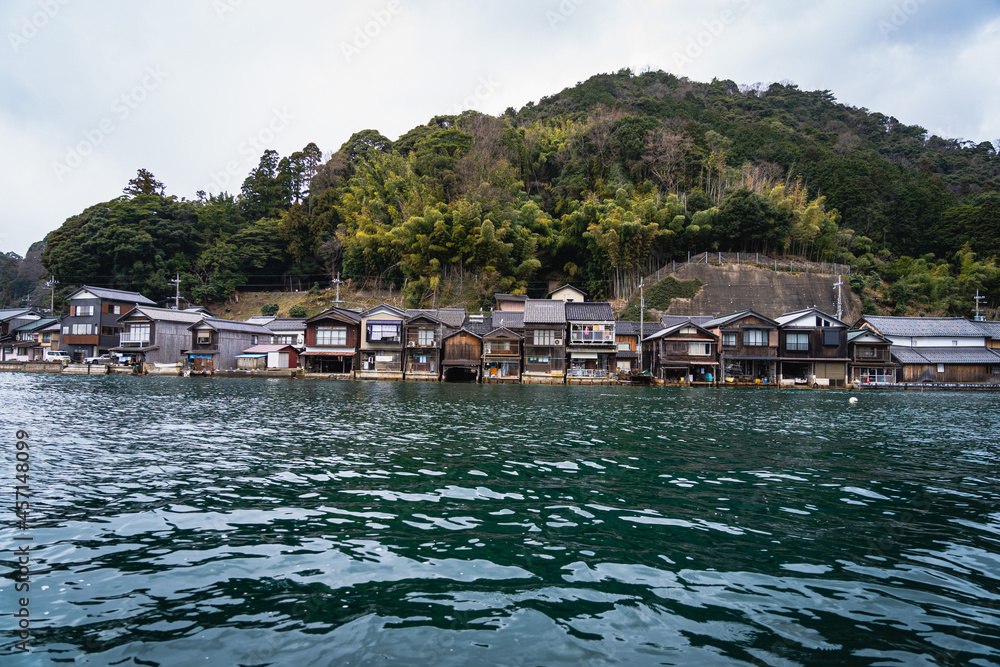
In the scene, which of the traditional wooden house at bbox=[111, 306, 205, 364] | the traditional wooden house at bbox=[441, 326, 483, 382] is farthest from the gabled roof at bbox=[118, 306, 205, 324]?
the traditional wooden house at bbox=[441, 326, 483, 382]

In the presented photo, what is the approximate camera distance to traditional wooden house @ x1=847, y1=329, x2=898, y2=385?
48094 millimetres

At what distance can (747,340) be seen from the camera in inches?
1911

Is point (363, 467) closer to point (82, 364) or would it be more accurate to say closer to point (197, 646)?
point (197, 646)

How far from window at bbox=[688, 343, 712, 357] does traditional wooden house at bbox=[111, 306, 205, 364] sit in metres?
52.0

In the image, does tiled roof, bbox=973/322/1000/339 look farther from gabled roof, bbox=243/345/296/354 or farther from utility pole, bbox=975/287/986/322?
gabled roof, bbox=243/345/296/354

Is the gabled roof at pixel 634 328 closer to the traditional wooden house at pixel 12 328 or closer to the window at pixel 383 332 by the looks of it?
the window at pixel 383 332

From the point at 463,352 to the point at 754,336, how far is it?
29.4 metres

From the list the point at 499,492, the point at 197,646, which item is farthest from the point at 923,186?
the point at 197,646

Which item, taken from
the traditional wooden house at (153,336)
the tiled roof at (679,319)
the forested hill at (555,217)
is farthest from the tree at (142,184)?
the tiled roof at (679,319)

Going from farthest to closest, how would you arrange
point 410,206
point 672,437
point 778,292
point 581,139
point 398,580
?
1. point 581,139
2. point 410,206
3. point 778,292
4. point 672,437
5. point 398,580

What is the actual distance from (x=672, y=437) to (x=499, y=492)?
8883 millimetres

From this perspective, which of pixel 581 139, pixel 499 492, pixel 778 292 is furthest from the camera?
pixel 581 139

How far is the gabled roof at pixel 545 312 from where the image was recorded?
163 ft

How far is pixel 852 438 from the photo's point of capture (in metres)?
17.1
